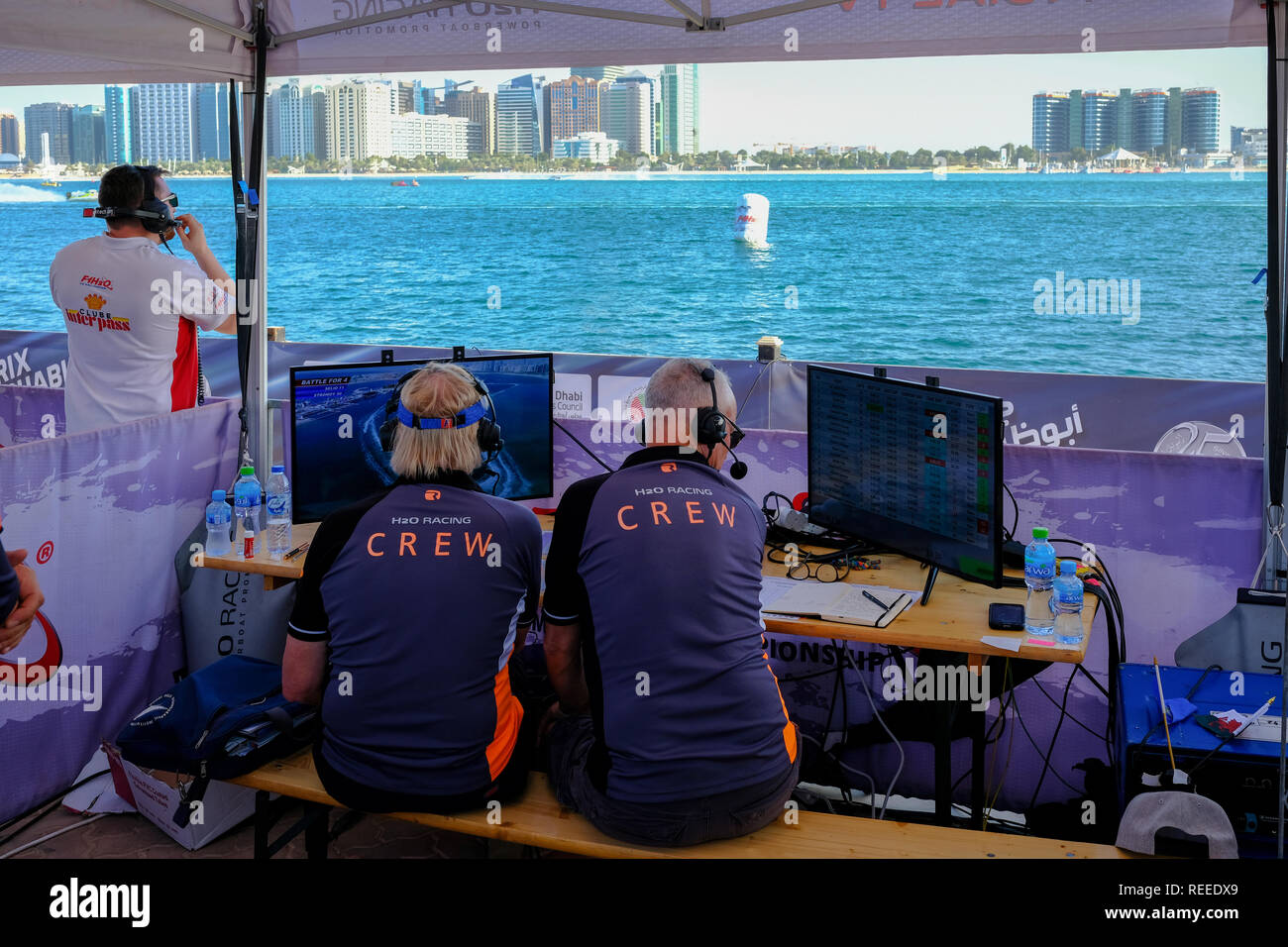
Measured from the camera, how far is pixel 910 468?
9.91 ft

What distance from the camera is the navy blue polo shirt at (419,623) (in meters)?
2.25

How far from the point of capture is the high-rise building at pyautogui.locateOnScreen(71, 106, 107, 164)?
207ft

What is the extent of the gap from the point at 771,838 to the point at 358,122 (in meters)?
71.2

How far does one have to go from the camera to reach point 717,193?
201 ft

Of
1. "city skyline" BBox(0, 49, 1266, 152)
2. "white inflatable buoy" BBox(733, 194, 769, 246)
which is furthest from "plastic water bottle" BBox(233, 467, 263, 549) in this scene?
"city skyline" BBox(0, 49, 1266, 152)

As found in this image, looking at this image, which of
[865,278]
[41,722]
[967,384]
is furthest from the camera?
[865,278]

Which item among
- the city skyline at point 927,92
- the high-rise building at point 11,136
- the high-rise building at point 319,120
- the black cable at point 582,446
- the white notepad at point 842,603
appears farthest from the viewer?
the high-rise building at point 319,120

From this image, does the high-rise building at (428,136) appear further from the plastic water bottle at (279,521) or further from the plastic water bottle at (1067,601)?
the plastic water bottle at (1067,601)

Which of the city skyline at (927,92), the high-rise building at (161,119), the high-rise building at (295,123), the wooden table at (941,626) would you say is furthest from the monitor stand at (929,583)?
the high-rise building at (161,119)

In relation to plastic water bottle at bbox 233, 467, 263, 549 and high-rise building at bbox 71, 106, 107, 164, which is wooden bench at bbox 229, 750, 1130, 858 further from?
high-rise building at bbox 71, 106, 107, 164

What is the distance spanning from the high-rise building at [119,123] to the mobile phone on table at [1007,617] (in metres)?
66.9

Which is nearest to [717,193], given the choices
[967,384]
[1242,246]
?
[1242,246]
